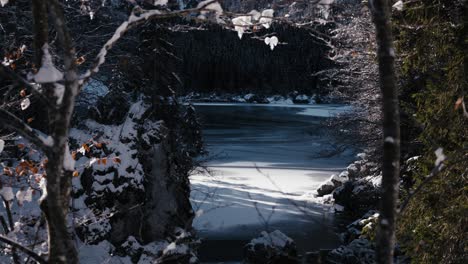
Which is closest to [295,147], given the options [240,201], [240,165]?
[240,165]

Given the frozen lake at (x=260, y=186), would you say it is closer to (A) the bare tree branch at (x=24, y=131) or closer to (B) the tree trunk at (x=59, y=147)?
(B) the tree trunk at (x=59, y=147)

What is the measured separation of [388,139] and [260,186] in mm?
22398

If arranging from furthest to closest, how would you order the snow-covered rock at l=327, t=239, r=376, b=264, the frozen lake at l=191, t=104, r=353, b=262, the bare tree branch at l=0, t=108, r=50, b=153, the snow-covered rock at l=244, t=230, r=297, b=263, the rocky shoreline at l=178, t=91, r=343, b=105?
the rocky shoreline at l=178, t=91, r=343, b=105 < the frozen lake at l=191, t=104, r=353, b=262 < the snow-covered rock at l=244, t=230, r=297, b=263 < the snow-covered rock at l=327, t=239, r=376, b=264 < the bare tree branch at l=0, t=108, r=50, b=153

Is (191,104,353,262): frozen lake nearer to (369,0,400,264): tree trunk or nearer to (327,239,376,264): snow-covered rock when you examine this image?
(369,0,400,264): tree trunk

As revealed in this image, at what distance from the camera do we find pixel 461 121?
6.46 m

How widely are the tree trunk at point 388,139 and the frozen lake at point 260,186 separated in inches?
19.6

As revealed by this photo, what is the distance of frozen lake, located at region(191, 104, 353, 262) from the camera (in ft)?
54.5

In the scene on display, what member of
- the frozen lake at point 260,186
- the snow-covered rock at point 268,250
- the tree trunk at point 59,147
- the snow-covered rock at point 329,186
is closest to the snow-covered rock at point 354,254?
the snow-covered rock at point 268,250

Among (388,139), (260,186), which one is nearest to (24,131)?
(388,139)

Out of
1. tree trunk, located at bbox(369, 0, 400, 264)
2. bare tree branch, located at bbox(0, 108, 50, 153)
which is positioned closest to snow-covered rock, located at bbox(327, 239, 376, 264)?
tree trunk, located at bbox(369, 0, 400, 264)

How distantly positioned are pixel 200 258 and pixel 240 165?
1547cm

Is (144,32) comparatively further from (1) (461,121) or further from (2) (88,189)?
(1) (461,121)

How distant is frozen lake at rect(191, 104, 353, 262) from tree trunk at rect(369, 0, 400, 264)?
497 millimetres

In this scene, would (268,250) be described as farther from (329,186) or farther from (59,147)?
(59,147)
